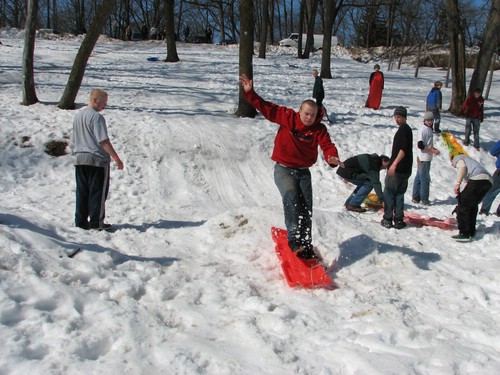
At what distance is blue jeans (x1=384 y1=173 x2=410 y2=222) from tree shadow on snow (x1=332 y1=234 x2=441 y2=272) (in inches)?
55.1

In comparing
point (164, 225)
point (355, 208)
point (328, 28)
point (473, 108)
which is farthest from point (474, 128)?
point (164, 225)

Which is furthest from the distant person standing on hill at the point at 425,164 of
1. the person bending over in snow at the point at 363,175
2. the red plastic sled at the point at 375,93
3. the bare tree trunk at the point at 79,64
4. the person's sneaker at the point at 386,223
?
the bare tree trunk at the point at 79,64

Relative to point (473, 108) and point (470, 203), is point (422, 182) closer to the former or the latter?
point (470, 203)

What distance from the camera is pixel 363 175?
26.2 ft

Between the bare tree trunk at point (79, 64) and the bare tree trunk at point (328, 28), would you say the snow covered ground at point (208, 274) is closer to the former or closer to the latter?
the bare tree trunk at point (79, 64)

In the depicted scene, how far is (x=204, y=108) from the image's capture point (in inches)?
493

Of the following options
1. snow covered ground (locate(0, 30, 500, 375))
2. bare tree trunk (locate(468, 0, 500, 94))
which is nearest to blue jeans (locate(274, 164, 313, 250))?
snow covered ground (locate(0, 30, 500, 375))

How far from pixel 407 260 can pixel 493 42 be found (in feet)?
41.9

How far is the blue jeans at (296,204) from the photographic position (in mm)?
4668

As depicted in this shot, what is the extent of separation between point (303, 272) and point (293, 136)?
143 centimetres

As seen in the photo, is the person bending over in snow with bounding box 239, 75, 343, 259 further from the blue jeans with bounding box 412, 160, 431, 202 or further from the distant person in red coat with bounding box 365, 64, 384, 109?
the distant person in red coat with bounding box 365, 64, 384, 109

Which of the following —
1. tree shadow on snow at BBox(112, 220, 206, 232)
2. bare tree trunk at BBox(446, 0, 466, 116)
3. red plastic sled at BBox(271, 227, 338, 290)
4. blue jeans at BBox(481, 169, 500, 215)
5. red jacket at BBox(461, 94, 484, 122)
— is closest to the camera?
→ red plastic sled at BBox(271, 227, 338, 290)

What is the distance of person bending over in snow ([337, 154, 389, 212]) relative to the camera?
26.0 ft

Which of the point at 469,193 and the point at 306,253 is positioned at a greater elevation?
the point at 469,193
